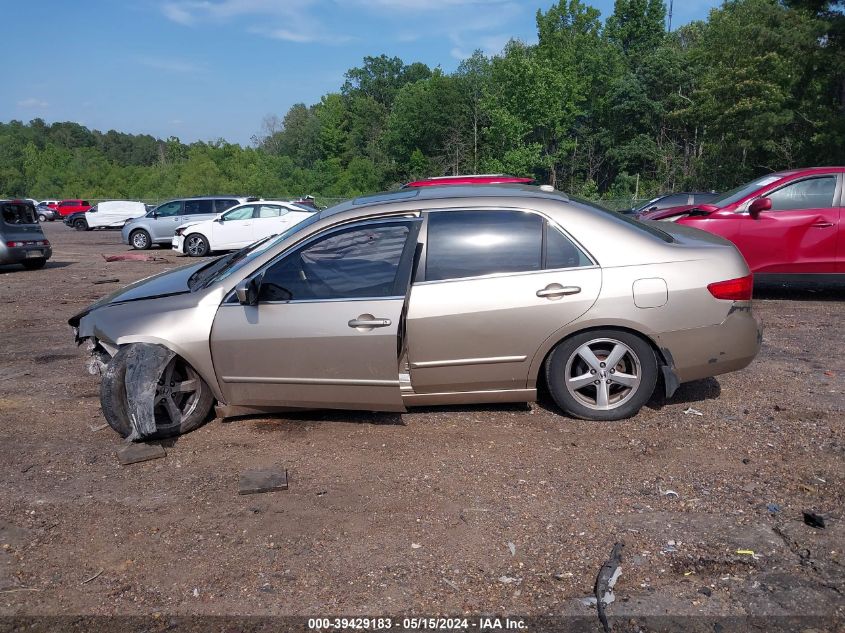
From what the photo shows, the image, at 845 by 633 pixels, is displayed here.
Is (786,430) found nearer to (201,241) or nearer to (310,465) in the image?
(310,465)

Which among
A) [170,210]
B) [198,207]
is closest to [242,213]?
[198,207]

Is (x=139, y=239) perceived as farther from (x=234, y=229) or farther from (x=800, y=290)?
(x=800, y=290)

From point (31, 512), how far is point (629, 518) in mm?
3316

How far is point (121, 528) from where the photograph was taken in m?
3.74

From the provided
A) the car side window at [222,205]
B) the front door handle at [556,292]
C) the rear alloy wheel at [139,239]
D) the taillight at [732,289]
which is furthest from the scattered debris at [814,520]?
the rear alloy wheel at [139,239]

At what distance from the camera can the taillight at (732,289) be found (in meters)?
4.80

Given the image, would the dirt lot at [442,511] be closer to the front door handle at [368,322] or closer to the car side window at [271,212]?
the front door handle at [368,322]

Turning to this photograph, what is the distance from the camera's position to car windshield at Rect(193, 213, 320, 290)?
5.05 meters

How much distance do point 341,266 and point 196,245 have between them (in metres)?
16.5

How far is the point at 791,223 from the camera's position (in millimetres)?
8773

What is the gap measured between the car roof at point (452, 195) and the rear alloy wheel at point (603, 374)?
109 cm

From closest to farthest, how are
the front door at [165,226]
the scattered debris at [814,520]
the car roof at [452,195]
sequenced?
1. the scattered debris at [814,520]
2. the car roof at [452,195]
3. the front door at [165,226]

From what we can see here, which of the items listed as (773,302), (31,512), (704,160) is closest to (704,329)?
(31,512)

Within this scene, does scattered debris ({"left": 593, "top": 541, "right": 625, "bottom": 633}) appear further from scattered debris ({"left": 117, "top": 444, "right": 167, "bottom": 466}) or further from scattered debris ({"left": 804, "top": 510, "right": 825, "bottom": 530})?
scattered debris ({"left": 117, "top": 444, "right": 167, "bottom": 466})
